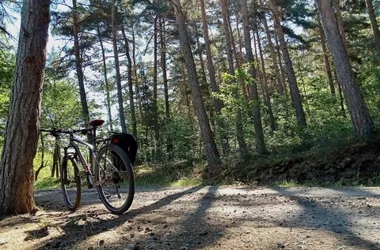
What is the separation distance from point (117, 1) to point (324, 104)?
1346 centimetres

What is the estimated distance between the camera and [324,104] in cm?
1934

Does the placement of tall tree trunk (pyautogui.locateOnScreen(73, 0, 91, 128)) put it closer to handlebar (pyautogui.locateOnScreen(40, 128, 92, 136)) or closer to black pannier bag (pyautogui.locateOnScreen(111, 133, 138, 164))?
handlebar (pyautogui.locateOnScreen(40, 128, 92, 136))

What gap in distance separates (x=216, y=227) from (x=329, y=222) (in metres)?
0.98

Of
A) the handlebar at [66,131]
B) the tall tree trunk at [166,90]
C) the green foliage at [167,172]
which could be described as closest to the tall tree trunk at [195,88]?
the green foliage at [167,172]

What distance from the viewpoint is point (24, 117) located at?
4.26 m

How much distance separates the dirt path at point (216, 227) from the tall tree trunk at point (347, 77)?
559 centimetres

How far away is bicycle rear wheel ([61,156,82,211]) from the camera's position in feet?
15.1

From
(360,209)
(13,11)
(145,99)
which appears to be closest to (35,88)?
(13,11)

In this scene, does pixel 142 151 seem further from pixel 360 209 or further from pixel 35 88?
pixel 360 209

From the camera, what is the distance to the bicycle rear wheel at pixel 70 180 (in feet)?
15.1

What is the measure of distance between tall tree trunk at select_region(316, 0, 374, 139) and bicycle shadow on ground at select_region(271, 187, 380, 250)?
6247mm

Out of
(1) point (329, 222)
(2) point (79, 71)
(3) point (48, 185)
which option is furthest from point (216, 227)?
(2) point (79, 71)

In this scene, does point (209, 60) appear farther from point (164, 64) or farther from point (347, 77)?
point (347, 77)

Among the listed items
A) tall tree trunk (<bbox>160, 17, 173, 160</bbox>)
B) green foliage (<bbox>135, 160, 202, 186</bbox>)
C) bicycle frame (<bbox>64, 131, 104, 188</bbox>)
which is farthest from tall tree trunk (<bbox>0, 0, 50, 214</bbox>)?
tall tree trunk (<bbox>160, 17, 173, 160</bbox>)
